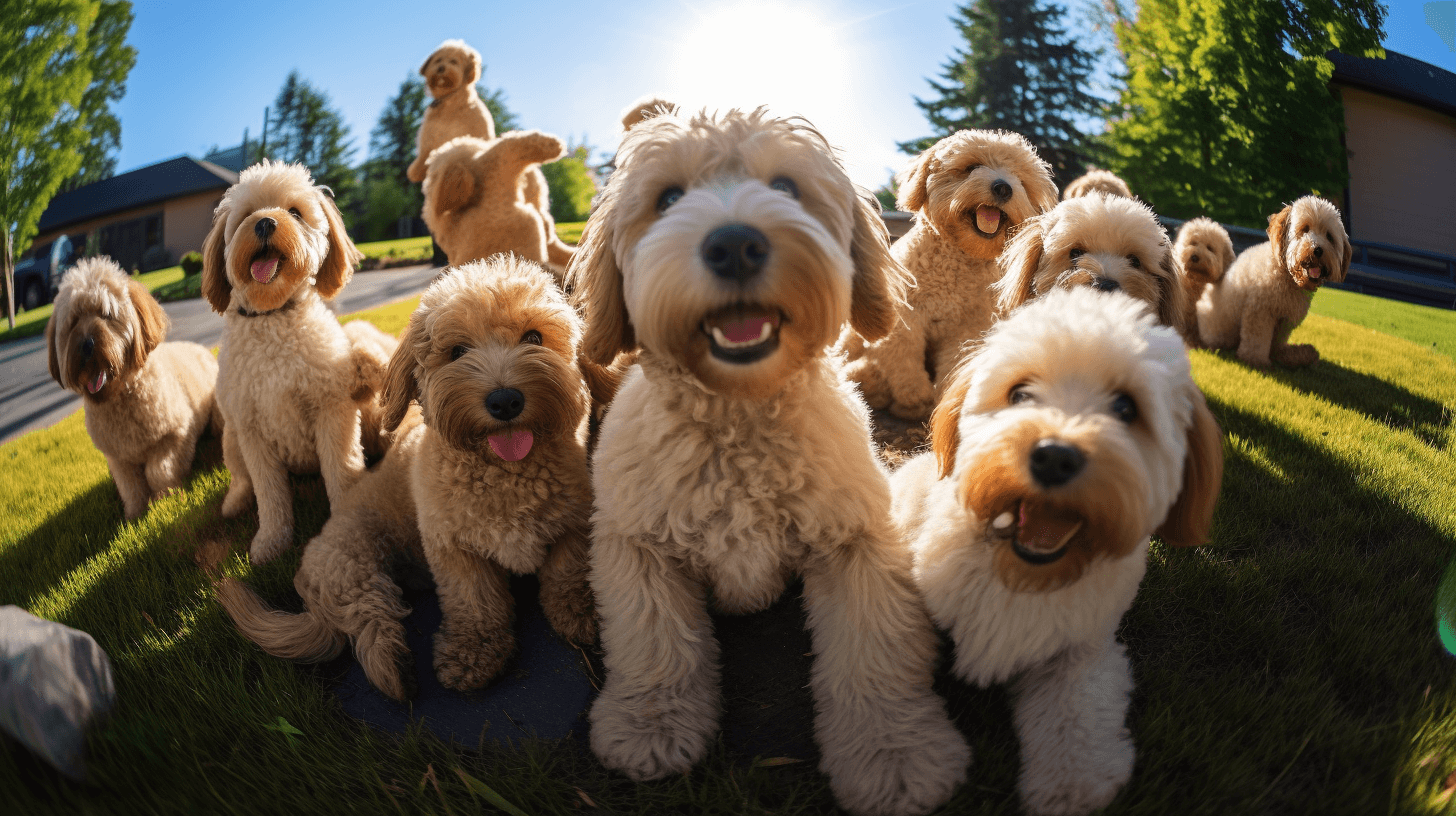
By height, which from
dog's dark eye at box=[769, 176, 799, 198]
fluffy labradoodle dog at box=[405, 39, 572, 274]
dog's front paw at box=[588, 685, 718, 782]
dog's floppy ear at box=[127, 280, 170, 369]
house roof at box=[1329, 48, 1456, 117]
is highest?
fluffy labradoodle dog at box=[405, 39, 572, 274]

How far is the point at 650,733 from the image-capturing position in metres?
2.19

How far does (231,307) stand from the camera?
3.54 metres

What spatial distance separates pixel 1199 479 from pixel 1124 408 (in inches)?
13.5

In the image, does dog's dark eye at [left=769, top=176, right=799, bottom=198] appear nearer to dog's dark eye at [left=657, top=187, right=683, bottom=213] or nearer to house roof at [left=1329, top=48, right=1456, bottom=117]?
dog's dark eye at [left=657, top=187, right=683, bottom=213]

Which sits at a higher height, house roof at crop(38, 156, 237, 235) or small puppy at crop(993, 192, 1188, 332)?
house roof at crop(38, 156, 237, 235)

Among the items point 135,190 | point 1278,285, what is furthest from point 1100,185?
point 135,190

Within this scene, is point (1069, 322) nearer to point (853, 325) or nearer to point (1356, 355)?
point (853, 325)

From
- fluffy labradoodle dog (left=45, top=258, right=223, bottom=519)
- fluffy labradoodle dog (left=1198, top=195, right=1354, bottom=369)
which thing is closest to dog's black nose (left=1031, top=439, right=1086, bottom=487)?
fluffy labradoodle dog (left=1198, top=195, right=1354, bottom=369)

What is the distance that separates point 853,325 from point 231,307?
345cm

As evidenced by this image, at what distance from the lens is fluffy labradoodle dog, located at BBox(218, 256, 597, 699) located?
8.40ft

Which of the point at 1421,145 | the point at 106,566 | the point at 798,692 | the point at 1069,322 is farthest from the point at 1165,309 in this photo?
the point at 106,566

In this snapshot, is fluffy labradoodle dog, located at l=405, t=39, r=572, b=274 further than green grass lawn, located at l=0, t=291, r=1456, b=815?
Yes

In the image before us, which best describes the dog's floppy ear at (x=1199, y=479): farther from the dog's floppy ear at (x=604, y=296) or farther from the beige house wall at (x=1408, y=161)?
the beige house wall at (x=1408, y=161)

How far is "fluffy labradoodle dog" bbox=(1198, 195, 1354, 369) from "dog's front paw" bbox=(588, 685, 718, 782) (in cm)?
529
